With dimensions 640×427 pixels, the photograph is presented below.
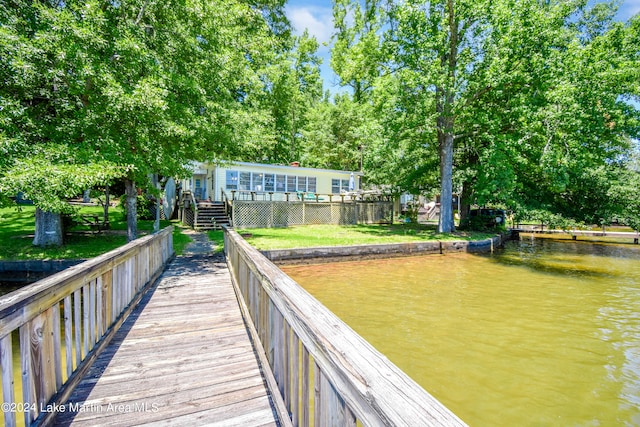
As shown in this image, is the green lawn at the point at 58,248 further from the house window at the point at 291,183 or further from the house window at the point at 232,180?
the house window at the point at 291,183

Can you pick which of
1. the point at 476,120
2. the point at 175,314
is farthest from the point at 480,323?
the point at 476,120

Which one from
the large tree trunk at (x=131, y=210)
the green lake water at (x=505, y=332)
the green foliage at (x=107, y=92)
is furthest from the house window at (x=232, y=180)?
the green lake water at (x=505, y=332)

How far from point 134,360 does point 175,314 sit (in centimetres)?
130

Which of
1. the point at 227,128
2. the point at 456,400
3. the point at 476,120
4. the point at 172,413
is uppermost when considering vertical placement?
the point at 476,120

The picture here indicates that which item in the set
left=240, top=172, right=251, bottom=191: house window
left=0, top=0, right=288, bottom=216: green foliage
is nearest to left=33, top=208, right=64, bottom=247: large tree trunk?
left=0, top=0, right=288, bottom=216: green foliage

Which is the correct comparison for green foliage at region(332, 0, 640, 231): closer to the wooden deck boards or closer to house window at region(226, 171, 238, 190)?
house window at region(226, 171, 238, 190)

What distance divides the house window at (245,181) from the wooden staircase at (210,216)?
68.8 inches

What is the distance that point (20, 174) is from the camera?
528cm

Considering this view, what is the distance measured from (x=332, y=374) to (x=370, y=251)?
988 cm

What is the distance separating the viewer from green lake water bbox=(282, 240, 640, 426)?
3246 millimetres

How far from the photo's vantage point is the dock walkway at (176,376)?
86.3 inches

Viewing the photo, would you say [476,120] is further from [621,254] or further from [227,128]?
[227,128]

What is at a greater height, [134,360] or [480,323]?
[134,360]

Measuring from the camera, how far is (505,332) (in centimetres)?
492
